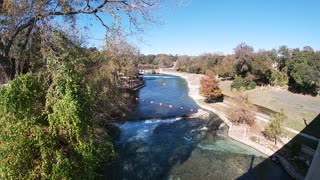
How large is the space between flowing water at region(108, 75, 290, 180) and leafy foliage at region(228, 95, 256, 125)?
181 centimetres

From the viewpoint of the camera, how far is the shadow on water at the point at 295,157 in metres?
19.5

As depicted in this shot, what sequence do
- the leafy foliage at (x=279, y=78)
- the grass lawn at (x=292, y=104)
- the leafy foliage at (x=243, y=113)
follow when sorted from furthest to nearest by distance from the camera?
Result: the leafy foliage at (x=279, y=78) < the leafy foliage at (x=243, y=113) < the grass lawn at (x=292, y=104)

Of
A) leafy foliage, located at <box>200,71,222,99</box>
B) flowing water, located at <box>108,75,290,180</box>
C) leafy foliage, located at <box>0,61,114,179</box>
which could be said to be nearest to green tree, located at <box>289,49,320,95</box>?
leafy foliage, located at <box>200,71,222,99</box>

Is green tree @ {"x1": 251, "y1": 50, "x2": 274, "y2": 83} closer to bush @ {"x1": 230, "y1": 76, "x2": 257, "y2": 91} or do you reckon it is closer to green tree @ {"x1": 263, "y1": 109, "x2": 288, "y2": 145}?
bush @ {"x1": 230, "y1": 76, "x2": 257, "y2": 91}

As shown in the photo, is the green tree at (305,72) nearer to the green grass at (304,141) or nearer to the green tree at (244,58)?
the green tree at (244,58)

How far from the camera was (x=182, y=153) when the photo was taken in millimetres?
23047

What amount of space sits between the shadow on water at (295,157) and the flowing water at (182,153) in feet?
0.57

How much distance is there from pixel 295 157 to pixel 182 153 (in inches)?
352

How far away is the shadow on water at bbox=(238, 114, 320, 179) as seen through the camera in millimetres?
19550

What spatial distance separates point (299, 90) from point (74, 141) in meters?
50.8

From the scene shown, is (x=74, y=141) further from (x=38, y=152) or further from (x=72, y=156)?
(x=38, y=152)

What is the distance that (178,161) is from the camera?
2131cm

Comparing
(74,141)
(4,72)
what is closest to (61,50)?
(4,72)

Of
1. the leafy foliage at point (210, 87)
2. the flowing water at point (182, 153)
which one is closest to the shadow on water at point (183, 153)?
the flowing water at point (182, 153)
